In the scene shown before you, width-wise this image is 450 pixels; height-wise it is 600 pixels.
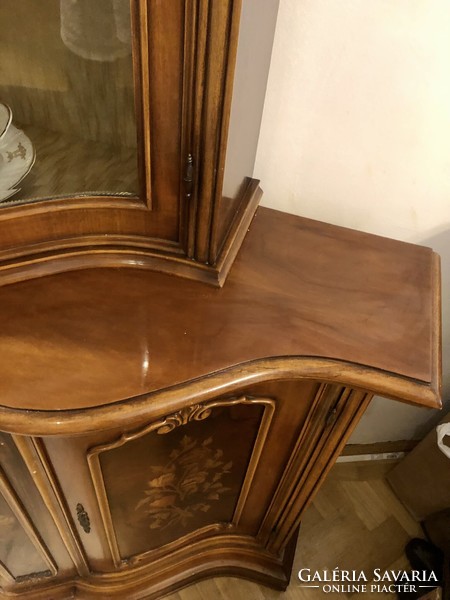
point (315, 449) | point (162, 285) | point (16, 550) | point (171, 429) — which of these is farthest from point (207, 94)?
point (16, 550)

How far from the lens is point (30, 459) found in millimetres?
569

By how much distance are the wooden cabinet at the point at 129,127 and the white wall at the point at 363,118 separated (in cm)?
7

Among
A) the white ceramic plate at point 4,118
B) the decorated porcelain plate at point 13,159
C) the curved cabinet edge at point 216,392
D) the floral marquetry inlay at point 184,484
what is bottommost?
the floral marquetry inlay at point 184,484

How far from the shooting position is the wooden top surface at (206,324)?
1.58 feet

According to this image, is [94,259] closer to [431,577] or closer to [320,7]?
[320,7]

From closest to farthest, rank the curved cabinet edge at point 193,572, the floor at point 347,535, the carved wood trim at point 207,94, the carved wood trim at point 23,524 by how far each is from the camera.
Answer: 1. the carved wood trim at point 207,94
2. the carved wood trim at point 23,524
3. the curved cabinet edge at point 193,572
4. the floor at point 347,535

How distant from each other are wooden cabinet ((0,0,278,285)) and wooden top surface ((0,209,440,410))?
35 mm

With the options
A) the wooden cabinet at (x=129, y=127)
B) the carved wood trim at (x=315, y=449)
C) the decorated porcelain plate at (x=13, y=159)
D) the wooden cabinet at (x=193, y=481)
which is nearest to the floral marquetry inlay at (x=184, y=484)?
the wooden cabinet at (x=193, y=481)

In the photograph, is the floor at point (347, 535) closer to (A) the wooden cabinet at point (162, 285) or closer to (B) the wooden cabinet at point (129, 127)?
(A) the wooden cabinet at point (162, 285)

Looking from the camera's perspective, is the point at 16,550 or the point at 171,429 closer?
the point at 171,429

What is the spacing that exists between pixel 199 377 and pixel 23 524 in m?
0.44

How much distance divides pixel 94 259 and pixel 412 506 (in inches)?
40.6

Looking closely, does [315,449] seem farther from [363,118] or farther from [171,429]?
[363,118]

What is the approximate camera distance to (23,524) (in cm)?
72
